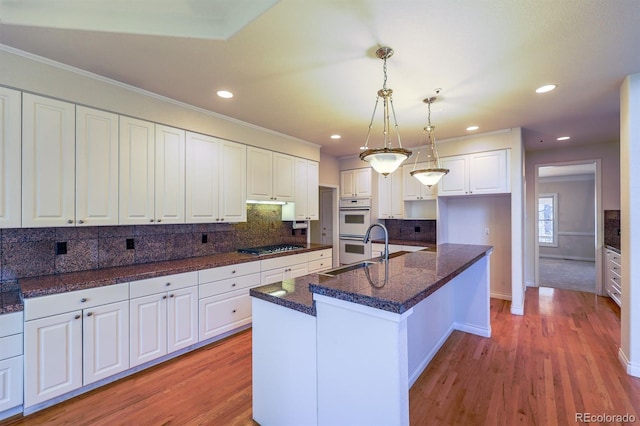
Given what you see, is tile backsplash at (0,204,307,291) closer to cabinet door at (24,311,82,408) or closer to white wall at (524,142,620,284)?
cabinet door at (24,311,82,408)

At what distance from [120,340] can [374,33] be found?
9.96ft

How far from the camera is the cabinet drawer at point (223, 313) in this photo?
295cm

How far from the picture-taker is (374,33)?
5.98 ft

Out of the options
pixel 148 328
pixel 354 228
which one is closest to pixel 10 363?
pixel 148 328

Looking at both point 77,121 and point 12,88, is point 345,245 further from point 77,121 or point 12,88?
point 12,88

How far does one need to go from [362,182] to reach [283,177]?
187 centimetres

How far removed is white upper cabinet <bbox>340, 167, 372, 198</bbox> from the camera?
17.7 ft

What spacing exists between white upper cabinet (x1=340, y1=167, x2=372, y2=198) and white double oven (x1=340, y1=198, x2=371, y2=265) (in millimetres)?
115

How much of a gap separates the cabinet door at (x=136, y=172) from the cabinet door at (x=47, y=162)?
0.35 meters

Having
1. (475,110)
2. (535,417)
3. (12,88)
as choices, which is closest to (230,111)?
(12,88)

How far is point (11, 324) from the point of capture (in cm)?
188

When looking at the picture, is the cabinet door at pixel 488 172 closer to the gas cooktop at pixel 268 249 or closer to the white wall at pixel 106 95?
the gas cooktop at pixel 268 249

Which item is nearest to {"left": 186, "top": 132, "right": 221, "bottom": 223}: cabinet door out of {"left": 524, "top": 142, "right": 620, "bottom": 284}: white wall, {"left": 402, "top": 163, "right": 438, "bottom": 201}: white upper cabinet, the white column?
{"left": 402, "top": 163, "right": 438, "bottom": 201}: white upper cabinet

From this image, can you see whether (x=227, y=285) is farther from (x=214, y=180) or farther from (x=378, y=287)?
(x=378, y=287)
